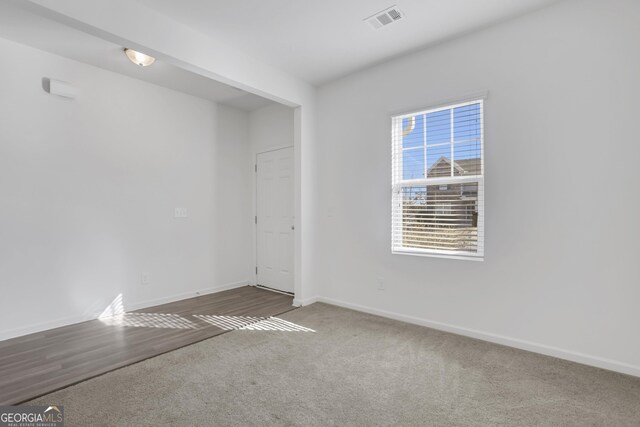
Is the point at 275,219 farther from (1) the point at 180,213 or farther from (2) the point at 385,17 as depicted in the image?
(2) the point at 385,17

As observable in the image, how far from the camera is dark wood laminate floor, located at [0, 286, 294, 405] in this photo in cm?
225

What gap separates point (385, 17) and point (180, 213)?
11.1 ft

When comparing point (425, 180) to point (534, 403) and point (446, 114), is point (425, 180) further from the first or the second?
point (534, 403)

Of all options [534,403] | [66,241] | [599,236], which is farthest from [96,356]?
[599,236]

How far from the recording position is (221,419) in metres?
1.80

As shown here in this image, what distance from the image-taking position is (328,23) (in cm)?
271

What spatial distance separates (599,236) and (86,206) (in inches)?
189

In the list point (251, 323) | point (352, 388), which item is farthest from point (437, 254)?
point (251, 323)

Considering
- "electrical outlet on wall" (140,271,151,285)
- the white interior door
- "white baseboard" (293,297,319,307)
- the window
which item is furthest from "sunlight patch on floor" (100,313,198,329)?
the window

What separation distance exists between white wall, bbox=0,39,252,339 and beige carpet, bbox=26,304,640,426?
62.1 inches

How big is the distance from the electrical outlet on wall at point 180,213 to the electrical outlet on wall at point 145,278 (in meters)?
A: 0.81

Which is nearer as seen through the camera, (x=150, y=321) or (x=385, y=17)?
(x=385, y=17)

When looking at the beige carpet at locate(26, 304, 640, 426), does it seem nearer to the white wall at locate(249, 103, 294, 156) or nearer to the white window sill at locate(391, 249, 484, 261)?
the white window sill at locate(391, 249, 484, 261)

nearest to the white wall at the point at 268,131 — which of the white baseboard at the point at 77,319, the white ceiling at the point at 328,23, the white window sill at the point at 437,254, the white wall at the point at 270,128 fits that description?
the white wall at the point at 270,128
